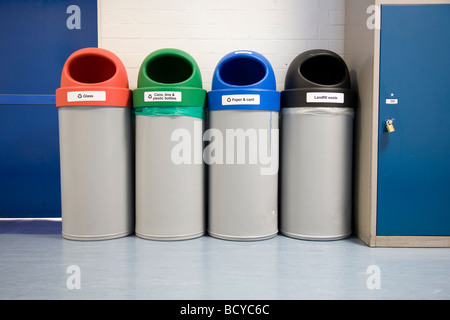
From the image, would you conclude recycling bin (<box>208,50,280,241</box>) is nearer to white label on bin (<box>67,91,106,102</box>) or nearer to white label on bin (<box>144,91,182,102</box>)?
white label on bin (<box>144,91,182,102</box>)

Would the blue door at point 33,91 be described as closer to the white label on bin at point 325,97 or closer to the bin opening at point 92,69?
the bin opening at point 92,69

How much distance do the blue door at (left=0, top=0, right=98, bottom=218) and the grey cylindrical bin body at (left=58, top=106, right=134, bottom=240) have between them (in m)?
0.70

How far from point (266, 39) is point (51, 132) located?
1.81m

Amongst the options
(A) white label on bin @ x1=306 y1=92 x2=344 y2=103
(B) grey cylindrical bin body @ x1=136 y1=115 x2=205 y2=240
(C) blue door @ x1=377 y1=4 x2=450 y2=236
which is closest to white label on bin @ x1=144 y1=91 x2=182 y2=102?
(B) grey cylindrical bin body @ x1=136 y1=115 x2=205 y2=240

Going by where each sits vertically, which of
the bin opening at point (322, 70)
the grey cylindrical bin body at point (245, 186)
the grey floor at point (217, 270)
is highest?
the bin opening at point (322, 70)

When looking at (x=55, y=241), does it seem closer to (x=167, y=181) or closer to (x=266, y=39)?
(x=167, y=181)

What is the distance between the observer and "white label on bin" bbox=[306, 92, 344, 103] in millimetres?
2242

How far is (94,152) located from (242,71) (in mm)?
1191

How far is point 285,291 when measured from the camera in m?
1.55

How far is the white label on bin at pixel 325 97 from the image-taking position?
7.36 feet

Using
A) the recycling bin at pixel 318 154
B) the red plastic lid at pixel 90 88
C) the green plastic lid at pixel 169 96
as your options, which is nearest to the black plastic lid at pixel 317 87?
the recycling bin at pixel 318 154

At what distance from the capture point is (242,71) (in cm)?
269

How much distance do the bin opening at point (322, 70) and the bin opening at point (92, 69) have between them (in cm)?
134
